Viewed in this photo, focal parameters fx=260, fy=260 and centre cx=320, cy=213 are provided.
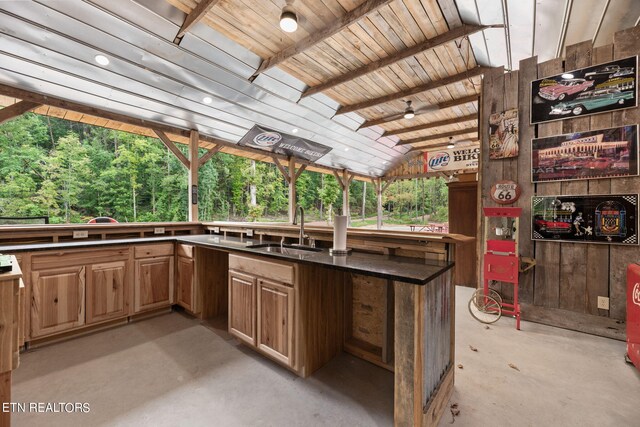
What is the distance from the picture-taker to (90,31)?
2.82m

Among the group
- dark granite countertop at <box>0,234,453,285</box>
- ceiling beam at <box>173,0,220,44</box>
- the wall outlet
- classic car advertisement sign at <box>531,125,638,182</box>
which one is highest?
ceiling beam at <box>173,0,220,44</box>

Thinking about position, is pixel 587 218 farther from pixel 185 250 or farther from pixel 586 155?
pixel 185 250

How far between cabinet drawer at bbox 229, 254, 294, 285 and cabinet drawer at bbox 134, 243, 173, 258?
135 cm

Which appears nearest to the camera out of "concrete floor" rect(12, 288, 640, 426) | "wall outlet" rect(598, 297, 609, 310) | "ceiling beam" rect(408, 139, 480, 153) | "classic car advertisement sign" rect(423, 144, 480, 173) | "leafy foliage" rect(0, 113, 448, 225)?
"concrete floor" rect(12, 288, 640, 426)

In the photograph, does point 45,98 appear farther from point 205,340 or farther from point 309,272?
point 309,272

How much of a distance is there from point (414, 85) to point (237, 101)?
3.22 m

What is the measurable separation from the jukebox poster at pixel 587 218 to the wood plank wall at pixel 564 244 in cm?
7

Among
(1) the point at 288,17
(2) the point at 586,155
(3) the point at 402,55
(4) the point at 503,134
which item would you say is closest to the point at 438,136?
(4) the point at 503,134

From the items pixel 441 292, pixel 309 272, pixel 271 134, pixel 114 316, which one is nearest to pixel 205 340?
pixel 114 316

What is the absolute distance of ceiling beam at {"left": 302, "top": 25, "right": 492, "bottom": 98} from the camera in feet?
10.2

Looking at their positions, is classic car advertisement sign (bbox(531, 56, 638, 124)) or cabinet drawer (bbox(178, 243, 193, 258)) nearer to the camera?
classic car advertisement sign (bbox(531, 56, 638, 124))

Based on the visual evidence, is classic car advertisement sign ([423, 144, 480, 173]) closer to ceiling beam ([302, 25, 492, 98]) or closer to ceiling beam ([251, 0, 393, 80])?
ceiling beam ([302, 25, 492, 98])

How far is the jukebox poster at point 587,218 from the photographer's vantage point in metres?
2.74

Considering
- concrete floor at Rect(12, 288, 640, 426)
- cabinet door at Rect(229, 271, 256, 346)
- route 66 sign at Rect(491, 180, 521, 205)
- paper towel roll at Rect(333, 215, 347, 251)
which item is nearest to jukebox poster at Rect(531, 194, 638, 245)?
route 66 sign at Rect(491, 180, 521, 205)
